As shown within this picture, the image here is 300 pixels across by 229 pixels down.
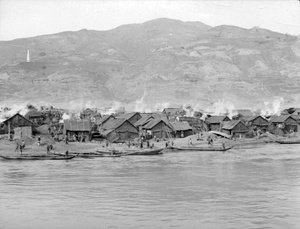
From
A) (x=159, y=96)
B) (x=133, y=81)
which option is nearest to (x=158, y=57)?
(x=133, y=81)

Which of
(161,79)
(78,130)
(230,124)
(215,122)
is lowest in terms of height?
(78,130)

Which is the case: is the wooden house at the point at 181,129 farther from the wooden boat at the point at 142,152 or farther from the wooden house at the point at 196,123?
the wooden boat at the point at 142,152

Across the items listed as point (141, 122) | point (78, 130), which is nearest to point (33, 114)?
point (141, 122)

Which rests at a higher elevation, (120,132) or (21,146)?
(120,132)

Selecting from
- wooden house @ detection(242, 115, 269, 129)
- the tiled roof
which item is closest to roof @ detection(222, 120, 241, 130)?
wooden house @ detection(242, 115, 269, 129)

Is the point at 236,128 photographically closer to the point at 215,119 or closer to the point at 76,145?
the point at 215,119

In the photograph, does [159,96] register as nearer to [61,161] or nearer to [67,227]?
[61,161]

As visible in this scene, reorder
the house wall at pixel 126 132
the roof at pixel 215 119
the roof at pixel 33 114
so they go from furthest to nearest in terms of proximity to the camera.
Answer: the roof at pixel 215 119, the roof at pixel 33 114, the house wall at pixel 126 132

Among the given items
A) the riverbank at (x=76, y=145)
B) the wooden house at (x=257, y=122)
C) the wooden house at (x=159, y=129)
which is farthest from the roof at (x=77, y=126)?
the wooden house at (x=257, y=122)
